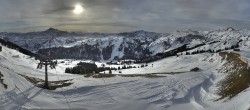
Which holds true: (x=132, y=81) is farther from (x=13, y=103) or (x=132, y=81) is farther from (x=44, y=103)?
(x=13, y=103)

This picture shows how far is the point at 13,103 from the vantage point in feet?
143

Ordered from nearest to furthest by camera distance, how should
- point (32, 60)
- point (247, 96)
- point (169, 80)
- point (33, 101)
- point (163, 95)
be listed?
point (33, 101)
point (247, 96)
point (163, 95)
point (169, 80)
point (32, 60)

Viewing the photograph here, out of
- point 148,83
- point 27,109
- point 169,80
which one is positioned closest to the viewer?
point 27,109

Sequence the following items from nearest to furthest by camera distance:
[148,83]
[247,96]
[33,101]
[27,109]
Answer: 1. [27,109]
2. [33,101]
3. [247,96]
4. [148,83]

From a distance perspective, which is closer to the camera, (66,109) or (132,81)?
(66,109)

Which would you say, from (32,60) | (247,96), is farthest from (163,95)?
(32,60)

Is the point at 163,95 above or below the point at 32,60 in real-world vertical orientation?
below

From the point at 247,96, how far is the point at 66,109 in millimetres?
25941

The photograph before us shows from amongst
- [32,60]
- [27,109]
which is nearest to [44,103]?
[27,109]

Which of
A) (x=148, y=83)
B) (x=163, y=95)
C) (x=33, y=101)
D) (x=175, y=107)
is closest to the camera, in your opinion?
(x=33, y=101)

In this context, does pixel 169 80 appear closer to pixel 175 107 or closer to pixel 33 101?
pixel 175 107

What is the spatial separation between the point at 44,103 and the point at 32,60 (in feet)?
417

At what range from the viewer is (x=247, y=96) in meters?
51.3

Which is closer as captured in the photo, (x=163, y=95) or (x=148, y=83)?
(x=163, y=95)
